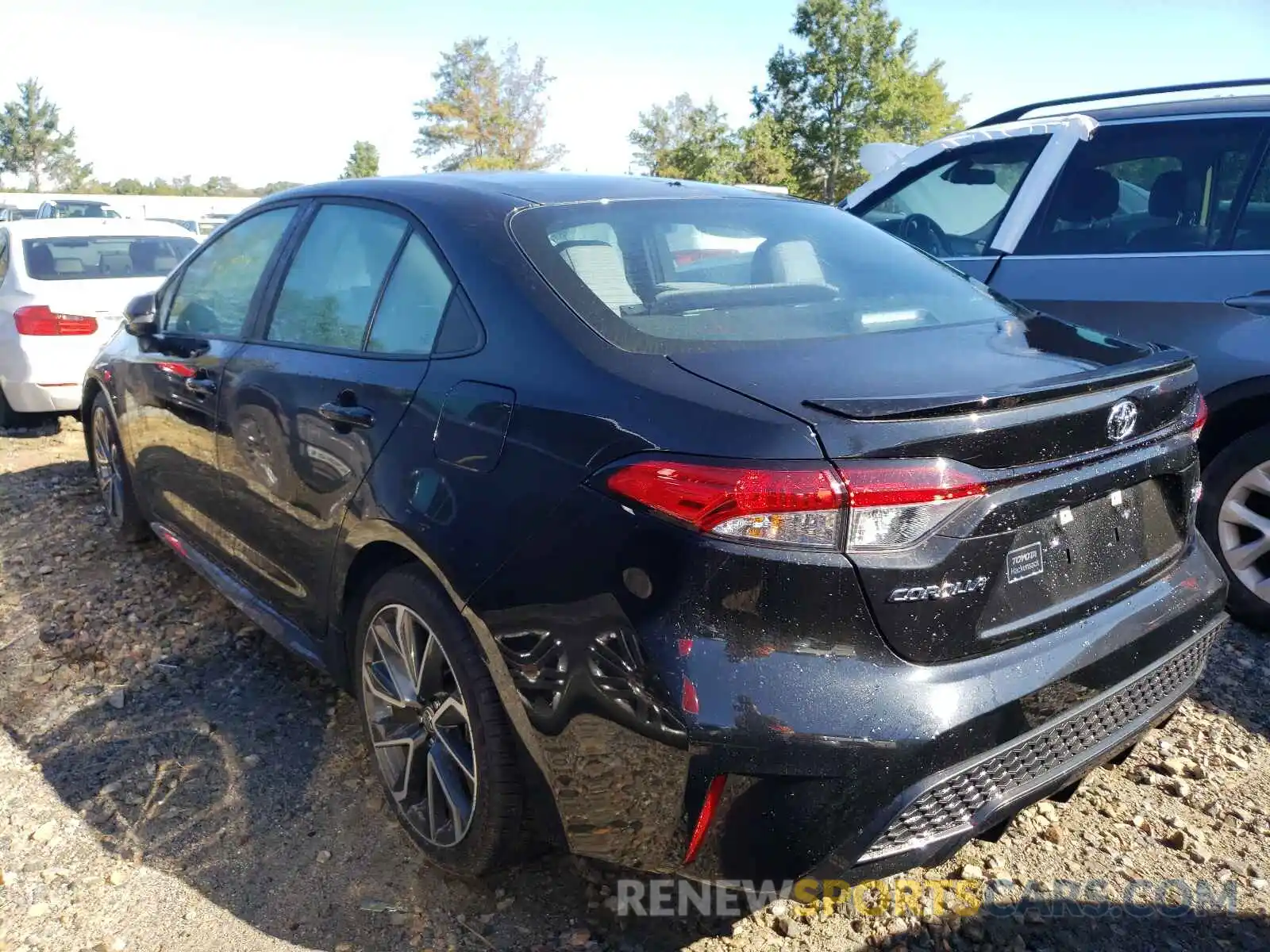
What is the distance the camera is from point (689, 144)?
1241 inches

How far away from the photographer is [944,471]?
5.72 ft

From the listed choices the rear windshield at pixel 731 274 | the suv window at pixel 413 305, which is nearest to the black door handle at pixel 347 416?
the suv window at pixel 413 305

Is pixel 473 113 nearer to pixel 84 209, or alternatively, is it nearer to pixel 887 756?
pixel 84 209

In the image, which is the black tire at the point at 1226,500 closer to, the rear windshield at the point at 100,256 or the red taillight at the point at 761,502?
the red taillight at the point at 761,502

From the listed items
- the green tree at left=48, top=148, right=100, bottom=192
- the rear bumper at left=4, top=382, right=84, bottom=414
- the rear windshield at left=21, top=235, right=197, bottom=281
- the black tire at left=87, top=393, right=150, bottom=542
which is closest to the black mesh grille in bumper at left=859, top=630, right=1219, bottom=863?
the black tire at left=87, top=393, right=150, bottom=542

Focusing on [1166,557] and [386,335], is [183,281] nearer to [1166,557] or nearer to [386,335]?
[386,335]

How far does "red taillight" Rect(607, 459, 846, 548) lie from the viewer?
5.60ft

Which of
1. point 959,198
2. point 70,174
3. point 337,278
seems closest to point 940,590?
point 337,278

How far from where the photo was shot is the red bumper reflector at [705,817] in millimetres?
1772

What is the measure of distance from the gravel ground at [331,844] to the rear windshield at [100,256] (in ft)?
14.4

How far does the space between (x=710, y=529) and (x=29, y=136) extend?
6702cm

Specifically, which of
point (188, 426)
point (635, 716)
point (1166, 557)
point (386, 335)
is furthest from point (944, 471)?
point (188, 426)

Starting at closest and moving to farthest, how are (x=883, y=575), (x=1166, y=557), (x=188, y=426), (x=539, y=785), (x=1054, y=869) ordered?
(x=883, y=575)
(x=539, y=785)
(x=1166, y=557)
(x=1054, y=869)
(x=188, y=426)

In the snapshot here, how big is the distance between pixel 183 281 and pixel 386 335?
5.99 ft
